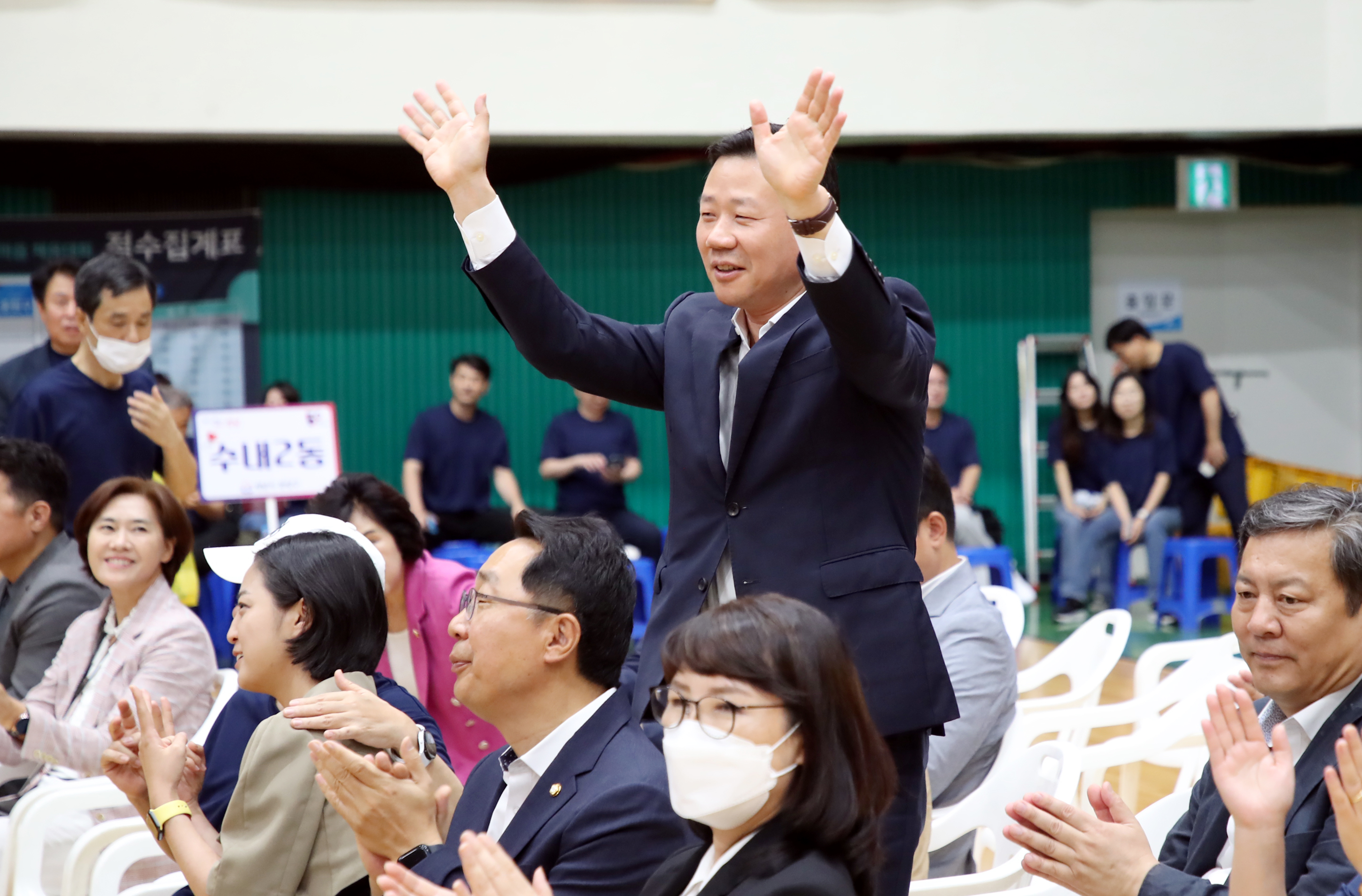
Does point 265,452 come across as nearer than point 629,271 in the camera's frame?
Yes

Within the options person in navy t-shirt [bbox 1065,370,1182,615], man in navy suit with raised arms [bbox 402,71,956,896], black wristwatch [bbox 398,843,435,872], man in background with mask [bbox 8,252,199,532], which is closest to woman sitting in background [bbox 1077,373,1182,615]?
person in navy t-shirt [bbox 1065,370,1182,615]

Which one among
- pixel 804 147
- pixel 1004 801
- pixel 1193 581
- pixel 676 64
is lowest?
pixel 1193 581

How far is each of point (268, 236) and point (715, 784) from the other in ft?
25.7

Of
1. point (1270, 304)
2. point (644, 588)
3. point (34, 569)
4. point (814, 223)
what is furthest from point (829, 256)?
point (1270, 304)

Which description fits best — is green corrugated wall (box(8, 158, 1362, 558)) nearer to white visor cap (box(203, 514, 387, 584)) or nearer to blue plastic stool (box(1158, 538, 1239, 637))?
blue plastic stool (box(1158, 538, 1239, 637))

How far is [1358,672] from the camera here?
182 cm

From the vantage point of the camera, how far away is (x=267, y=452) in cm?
499

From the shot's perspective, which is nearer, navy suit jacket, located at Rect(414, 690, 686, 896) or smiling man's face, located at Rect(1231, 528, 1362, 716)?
navy suit jacket, located at Rect(414, 690, 686, 896)

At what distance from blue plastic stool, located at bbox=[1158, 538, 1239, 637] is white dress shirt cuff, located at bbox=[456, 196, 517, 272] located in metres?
6.32

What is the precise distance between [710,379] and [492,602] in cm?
42

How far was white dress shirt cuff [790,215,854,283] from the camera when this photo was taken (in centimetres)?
151

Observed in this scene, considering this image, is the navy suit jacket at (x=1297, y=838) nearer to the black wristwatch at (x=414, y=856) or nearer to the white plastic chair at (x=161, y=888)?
the black wristwatch at (x=414, y=856)

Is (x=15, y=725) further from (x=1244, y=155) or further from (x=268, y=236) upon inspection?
(x=1244, y=155)

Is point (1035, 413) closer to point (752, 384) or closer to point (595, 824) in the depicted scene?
point (752, 384)
